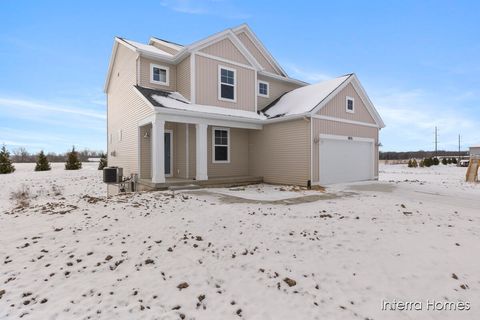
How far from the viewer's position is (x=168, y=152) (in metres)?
13.1

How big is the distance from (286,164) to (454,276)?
9.05 m

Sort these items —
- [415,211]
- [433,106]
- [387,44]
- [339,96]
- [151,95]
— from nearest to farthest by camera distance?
[415,211], [151,95], [339,96], [387,44], [433,106]

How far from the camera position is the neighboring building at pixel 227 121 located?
11.4 meters

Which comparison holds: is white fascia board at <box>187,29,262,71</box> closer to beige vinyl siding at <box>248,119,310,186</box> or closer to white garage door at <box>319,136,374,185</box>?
A: beige vinyl siding at <box>248,119,310,186</box>

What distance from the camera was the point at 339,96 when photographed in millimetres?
12867

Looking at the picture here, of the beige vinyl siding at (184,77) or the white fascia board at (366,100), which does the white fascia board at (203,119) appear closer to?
the beige vinyl siding at (184,77)

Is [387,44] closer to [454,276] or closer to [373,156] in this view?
[373,156]

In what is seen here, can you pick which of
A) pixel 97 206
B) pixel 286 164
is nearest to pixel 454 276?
pixel 97 206

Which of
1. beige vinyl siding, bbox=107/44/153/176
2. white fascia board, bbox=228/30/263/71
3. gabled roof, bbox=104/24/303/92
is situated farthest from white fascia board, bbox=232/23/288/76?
beige vinyl siding, bbox=107/44/153/176

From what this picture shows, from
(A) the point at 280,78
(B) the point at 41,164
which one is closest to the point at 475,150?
(A) the point at 280,78

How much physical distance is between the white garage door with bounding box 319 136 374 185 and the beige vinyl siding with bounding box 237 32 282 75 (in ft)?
22.2

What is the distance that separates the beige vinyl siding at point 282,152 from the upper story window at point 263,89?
8.63ft

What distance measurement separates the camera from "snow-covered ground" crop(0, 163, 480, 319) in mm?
2754

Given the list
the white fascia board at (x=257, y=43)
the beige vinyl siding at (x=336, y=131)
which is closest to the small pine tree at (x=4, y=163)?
the white fascia board at (x=257, y=43)
